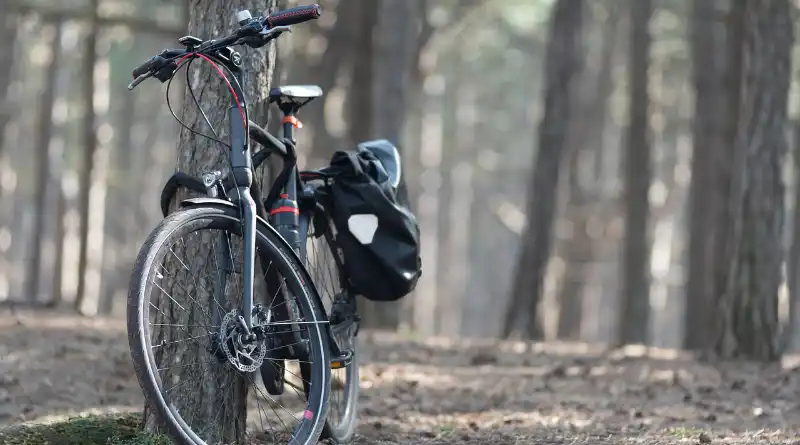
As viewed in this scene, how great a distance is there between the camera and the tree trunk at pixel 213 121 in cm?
465

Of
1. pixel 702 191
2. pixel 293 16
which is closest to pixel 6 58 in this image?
pixel 702 191

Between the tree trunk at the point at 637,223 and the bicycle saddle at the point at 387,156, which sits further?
the tree trunk at the point at 637,223

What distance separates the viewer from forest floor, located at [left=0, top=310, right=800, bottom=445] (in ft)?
19.4

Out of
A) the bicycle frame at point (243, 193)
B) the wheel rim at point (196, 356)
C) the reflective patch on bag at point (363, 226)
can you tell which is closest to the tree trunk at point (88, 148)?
the reflective patch on bag at point (363, 226)

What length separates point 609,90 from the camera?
24188 mm

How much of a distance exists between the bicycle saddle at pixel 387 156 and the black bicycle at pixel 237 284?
17.8 inches

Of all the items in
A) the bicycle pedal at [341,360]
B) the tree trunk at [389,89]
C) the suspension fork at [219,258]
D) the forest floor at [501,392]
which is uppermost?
the tree trunk at [389,89]

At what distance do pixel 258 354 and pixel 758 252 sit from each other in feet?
21.6

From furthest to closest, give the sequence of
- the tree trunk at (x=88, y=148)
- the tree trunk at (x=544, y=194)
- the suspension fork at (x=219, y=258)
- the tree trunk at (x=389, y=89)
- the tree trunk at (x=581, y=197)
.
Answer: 1. the tree trunk at (x=581, y=197)
2. the tree trunk at (x=88, y=148)
3. the tree trunk at (x=544, y=194)
4. the tree trunk at (x=389, y=89)
5. the suspension fork at (x=219, y=258)

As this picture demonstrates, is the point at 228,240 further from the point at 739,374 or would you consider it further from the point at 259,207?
the point at 739,374

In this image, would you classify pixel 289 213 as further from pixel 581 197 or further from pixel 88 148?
pixel 581 197

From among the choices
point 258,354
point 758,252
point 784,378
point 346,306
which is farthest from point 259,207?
point 758,252

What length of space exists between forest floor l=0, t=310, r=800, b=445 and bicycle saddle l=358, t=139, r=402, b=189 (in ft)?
4.66

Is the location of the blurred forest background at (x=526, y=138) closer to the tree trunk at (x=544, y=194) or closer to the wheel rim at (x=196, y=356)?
the tree trunk at (x=544, y=194)
